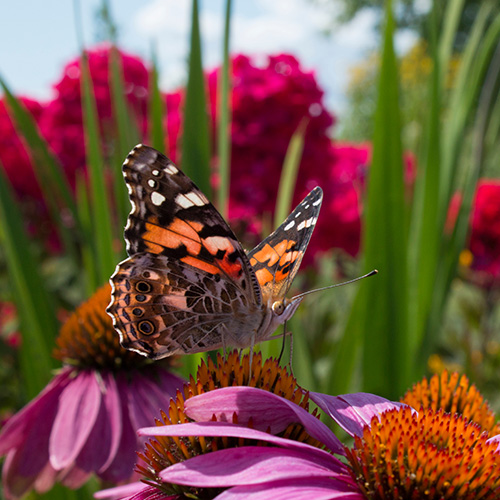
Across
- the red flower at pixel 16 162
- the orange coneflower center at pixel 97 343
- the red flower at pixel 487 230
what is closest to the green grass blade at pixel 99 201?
the orange coneflower center at pixel 97 343

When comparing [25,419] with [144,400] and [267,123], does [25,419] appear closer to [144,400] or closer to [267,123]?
[144,400]

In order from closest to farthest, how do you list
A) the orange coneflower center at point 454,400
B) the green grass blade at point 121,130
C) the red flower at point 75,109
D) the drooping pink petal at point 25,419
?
the orange coneflower center at point 454,400 → the drooping pink petal at point 25,419 → the green grass blade at point 121,130 → the red flower at point 75,109

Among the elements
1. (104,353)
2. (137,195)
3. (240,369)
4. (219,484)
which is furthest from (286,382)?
(104,353)

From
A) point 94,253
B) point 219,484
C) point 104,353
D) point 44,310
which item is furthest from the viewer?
point 94,253

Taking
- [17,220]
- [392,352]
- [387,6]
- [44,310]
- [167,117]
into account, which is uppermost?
[387,6]

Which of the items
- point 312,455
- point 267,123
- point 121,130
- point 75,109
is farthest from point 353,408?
point 75,109

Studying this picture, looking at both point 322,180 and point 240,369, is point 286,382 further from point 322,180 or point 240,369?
point 322,180

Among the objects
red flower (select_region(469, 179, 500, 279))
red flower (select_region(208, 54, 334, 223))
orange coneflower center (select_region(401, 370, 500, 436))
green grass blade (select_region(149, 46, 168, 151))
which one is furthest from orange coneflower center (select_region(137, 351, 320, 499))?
red flower (select_region(469, 179, 500, 279))

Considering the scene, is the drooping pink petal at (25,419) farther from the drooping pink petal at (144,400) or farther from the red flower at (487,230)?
the red flower at (487,230)
